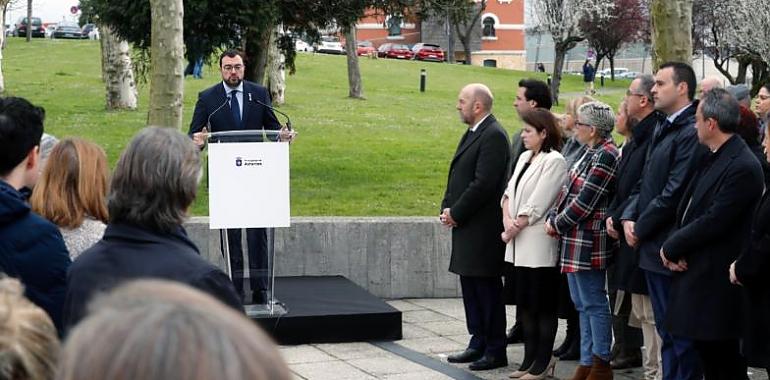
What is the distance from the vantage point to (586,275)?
7.52m

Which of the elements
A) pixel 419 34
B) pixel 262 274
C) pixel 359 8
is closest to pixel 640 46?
pixel 419 34

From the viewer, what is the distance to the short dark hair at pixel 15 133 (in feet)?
14.2

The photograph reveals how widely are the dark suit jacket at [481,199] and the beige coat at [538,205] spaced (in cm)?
41

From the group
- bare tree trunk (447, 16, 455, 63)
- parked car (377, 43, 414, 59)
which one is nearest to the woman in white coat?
parked car (377, 43, 414, 59)

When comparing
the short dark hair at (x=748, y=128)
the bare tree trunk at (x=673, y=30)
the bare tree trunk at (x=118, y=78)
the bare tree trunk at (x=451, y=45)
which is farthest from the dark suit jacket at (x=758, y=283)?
the bare tree trunk at (x=451, y=45)

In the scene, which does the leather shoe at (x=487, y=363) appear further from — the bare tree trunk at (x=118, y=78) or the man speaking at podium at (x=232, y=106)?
the bare tree trunk at (x=118, y=78)

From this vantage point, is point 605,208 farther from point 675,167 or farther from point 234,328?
point 234,328

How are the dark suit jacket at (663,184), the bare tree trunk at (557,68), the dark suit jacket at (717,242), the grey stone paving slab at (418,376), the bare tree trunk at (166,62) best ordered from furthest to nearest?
the bare tree trunk at (557,68)
the bare tree trunk at (166,62)
the grey stone paving slab at (418,376)
the dark suit jacket at (663,184)
the dark suit jacket at (717,242)

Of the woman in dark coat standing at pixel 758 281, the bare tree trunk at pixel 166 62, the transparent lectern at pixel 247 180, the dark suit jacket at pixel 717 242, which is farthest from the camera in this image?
the bare tree trunk at pixel 166 62

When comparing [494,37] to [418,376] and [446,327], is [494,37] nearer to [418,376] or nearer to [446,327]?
[446,327]

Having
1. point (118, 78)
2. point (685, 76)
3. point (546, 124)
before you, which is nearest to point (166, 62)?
point (546, 124)

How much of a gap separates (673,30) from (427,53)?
61174mm

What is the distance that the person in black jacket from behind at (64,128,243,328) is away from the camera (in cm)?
364

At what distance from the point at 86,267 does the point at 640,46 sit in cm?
7563
